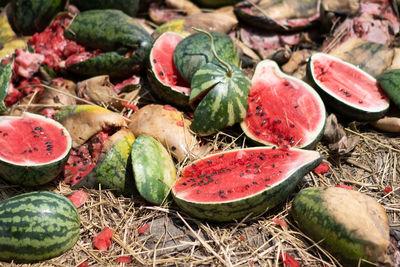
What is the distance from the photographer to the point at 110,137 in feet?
11.3

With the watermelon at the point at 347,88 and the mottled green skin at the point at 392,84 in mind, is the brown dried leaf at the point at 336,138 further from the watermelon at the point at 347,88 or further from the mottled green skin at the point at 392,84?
the mottled green skin at the point at 392,84

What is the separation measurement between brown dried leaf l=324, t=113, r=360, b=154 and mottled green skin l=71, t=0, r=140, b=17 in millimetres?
2611

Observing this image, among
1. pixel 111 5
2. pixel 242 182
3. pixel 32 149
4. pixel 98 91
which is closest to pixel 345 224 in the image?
pixel 242 182

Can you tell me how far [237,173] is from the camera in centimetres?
317

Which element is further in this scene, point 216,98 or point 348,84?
point 348,84

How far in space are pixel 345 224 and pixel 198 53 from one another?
2048 millimetres

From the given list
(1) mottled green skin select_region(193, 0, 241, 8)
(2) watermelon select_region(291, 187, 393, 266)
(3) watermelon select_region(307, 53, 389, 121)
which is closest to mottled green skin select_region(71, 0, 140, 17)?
(1) mottled green skin select_region(193, 0, 241, 8)

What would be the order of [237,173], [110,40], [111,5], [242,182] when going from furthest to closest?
1. [111,5]
2. [110,40]
3. [237,173]
4. [242,182]

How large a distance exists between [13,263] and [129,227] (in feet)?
2.81

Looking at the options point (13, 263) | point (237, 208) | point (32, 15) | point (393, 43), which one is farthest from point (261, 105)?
point (32, 15)

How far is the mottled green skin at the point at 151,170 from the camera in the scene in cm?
307

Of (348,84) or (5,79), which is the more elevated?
(348,84)

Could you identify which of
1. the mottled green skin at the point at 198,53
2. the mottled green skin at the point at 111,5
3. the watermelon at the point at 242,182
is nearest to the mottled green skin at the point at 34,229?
the watermelon at the point at 242,182

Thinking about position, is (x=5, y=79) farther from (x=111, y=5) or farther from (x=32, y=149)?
(x=111, y=5)
